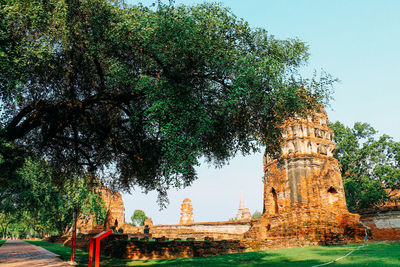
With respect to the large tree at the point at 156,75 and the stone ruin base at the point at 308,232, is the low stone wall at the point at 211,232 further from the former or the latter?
the large tree at the point at 156,75

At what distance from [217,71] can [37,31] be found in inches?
207

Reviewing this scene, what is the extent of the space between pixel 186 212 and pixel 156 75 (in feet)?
94.2

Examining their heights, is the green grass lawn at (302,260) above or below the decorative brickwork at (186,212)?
below

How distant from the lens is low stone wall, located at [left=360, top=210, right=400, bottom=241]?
85.7ft

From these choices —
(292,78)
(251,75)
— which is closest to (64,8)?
(251,75)

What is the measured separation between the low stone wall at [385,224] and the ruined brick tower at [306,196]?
8.89 m

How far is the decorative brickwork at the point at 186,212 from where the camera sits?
1414 inches

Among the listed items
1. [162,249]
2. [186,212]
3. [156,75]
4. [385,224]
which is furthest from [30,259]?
[385,224]

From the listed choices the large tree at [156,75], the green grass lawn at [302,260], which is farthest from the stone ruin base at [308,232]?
the large tree at [156,75]

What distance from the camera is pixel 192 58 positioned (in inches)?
352

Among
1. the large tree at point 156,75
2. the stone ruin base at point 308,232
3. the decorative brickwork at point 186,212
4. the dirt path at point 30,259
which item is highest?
the large tree at point 156,75

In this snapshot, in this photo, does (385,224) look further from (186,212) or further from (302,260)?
(186,212)

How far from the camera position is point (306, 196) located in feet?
67.9

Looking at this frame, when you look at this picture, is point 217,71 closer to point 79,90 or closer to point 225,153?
point 225,153
